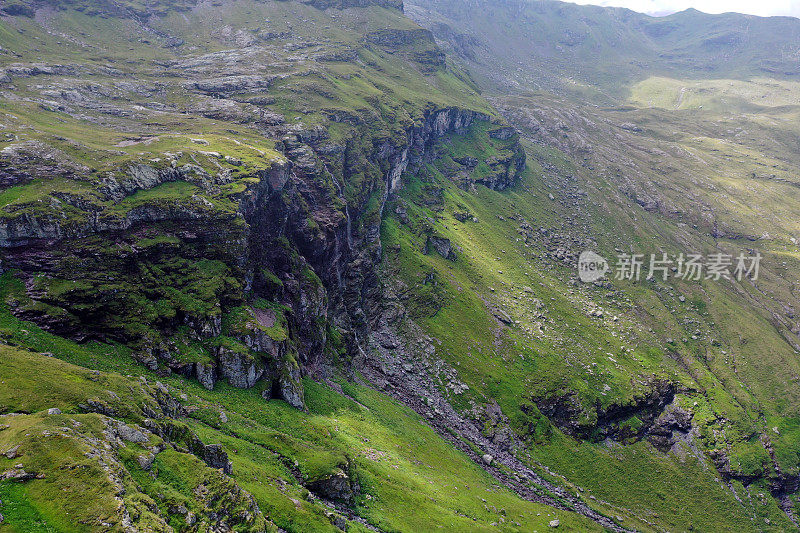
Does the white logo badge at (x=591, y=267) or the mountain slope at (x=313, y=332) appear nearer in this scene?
the mountain slope at (x=313, y=332)

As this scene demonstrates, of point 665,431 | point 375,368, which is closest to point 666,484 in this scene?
point 665,431

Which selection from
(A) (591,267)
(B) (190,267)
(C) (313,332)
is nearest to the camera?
(B) (190,267)

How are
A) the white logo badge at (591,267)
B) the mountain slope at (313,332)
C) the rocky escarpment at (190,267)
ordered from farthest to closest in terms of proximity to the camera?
the white logo badge at (591,267) < the rocky escarpment at (190,267) < the mountain slope at (313,332)

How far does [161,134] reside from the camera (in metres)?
96.3

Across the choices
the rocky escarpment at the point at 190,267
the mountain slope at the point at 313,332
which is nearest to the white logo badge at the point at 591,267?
the mountain slope at the point at 313,332

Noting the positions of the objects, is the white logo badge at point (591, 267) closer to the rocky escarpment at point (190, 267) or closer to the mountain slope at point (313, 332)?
the mountain slope at point (313, 332)

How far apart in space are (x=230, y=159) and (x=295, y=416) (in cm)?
5768

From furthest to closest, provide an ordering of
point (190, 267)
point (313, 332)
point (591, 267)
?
point (591, 267), point (313, 332), point (190, 267)

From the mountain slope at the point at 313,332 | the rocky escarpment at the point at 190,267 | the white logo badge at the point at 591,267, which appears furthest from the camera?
the white logo badge at the point at 591,267

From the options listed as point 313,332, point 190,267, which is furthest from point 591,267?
point 190,267

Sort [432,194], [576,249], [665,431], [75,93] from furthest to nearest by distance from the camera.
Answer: [576,249]
[432,194]
[665,431]
[75,93]

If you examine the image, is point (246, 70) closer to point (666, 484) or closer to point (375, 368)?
point (375, 368)

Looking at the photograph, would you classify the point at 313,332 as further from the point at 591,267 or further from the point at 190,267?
the point at 591,267

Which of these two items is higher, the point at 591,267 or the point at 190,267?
the point at 190,267
